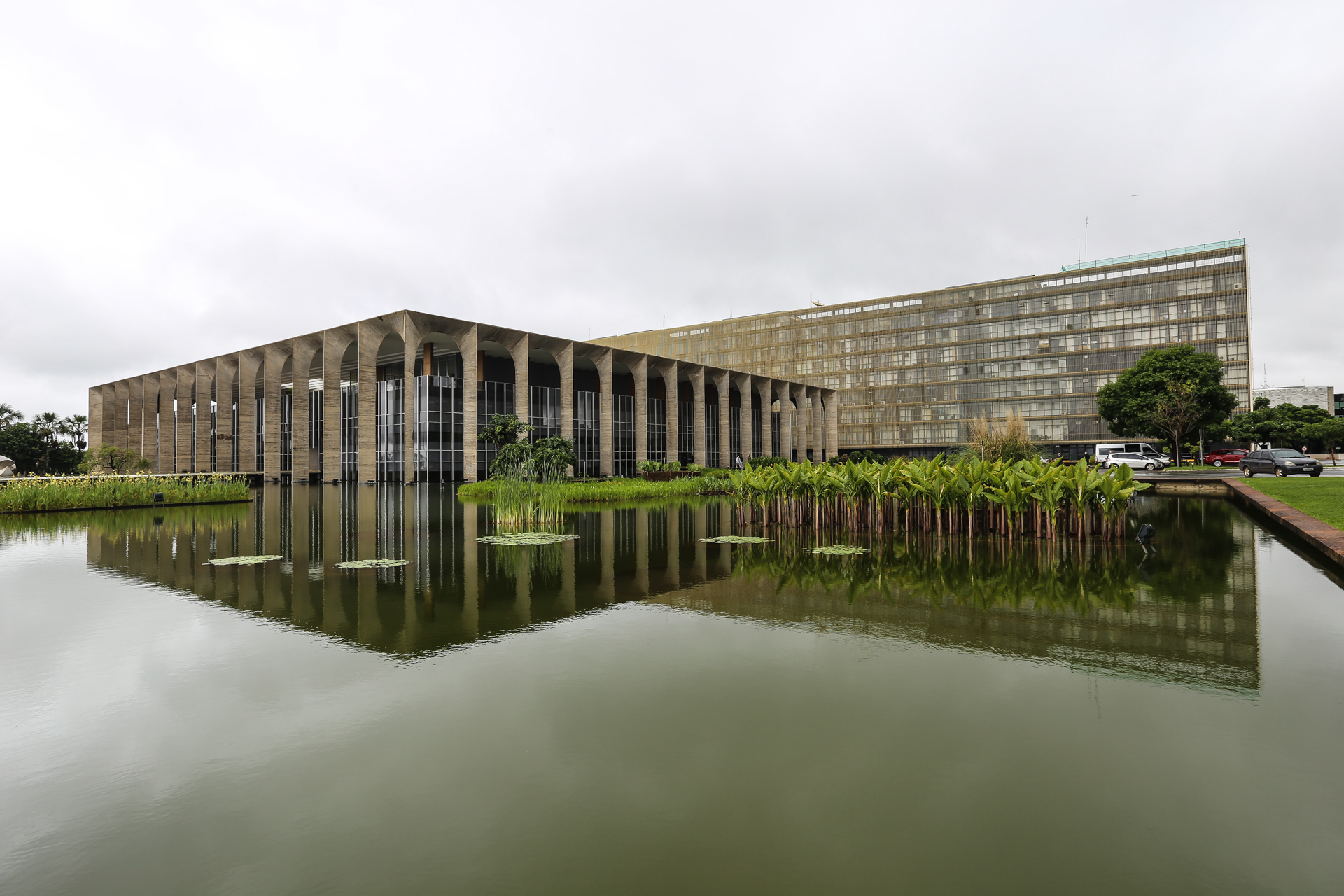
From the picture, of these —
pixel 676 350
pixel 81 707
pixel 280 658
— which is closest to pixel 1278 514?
pixel 280 658

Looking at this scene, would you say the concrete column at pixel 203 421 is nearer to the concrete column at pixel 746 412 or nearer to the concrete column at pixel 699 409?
the concrete column at pixel 699 409

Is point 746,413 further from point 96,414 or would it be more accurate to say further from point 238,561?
point 96,414

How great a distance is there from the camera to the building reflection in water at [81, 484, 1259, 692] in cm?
621

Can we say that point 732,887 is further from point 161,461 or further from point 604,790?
point 161,461

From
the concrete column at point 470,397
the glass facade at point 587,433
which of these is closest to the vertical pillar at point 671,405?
the glass facade at point 587,433

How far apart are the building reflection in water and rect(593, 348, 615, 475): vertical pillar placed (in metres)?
36.3

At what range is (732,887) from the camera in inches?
105

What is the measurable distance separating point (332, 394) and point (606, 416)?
63.9 ft

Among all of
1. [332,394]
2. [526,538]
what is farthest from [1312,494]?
[332,394]

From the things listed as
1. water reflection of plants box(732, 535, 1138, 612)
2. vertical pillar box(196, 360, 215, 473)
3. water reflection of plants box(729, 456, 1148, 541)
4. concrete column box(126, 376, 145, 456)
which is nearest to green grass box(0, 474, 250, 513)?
water reflection of plants box(729, 456, 1148, 541)

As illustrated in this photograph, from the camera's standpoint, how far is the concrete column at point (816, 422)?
82562 millimetres

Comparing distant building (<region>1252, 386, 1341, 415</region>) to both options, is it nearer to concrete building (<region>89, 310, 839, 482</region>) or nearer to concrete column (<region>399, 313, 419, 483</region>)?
concrete building (<region>89, 310, 839, 482</region>)

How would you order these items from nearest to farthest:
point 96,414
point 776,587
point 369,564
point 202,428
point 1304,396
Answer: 1. point 776,587
2. point 369,564
3. point 202,428
4. point 96,414
5. point 1304,396

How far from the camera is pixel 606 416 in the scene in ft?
174
